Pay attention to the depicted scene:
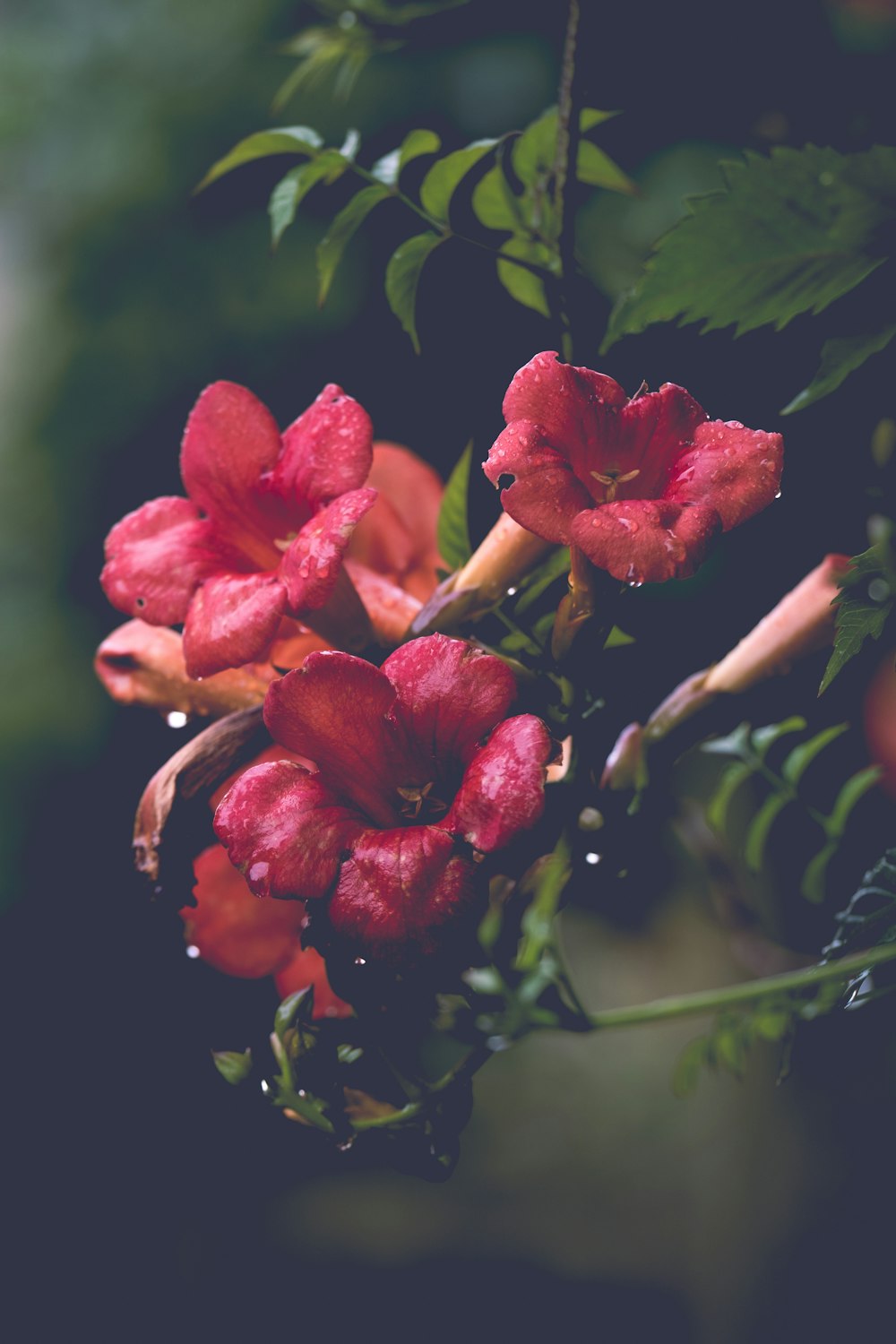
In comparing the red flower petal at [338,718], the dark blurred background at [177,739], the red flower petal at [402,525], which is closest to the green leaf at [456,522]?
the red flower petal at [402,525]

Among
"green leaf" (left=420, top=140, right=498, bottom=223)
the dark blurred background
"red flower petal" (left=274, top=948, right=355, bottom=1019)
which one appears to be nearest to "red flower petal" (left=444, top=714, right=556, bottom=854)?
"red flower petal" (left=274, top=948, right=355, bottom=1019)

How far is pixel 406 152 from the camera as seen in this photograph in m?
0.44

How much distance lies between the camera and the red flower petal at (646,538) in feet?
0.96

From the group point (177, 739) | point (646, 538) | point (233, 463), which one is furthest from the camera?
point (177, 739)

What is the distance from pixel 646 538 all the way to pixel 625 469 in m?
0.06

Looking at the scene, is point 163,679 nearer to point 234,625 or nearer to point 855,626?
point 234,625

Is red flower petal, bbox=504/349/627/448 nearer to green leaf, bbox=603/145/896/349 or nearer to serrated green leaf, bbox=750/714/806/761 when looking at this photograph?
green leaf, bbox=603/145/896/349

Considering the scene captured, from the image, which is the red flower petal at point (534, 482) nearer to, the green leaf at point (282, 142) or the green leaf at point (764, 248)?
the green leaf at point (764, 248)

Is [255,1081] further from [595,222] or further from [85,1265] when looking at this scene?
[85,1265]

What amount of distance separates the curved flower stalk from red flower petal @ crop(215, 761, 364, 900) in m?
0.11

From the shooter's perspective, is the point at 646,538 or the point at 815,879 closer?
the point at 646,538

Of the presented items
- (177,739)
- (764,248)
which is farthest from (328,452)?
(177,739)

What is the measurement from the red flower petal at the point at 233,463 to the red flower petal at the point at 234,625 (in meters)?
0.06

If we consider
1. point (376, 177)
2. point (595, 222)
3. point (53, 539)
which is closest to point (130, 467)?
point (53, 539)
